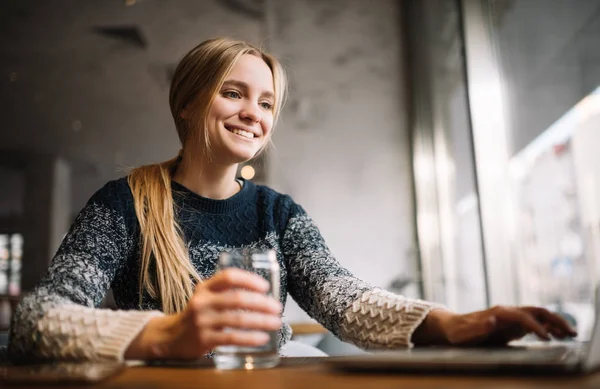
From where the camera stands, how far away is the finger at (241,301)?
1.82 feet

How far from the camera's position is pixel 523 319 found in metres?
0.70

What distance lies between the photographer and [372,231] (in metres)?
3.49

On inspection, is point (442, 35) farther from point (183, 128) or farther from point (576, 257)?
point (183, 128)

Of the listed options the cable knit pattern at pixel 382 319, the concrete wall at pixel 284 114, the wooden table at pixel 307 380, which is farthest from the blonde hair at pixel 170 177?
the concrete wall at pixel 284 114

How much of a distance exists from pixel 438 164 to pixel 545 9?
4.60 feet

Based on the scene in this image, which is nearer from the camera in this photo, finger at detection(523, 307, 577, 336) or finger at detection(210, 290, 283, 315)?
finger at detection(210, 290, 283, 315)

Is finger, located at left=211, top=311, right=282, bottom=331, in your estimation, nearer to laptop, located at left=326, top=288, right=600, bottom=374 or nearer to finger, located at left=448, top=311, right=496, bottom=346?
laptop, located at left=326, top=288, right=600, bottom=374

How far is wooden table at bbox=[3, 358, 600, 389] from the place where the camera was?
431mm

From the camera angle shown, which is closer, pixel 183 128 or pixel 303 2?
pixel 183 128

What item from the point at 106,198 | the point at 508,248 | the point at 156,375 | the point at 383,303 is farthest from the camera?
the point at 508,248

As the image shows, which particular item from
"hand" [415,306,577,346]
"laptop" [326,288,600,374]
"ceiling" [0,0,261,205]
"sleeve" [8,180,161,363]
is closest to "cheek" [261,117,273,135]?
"sleeve" [8,180,161,363]

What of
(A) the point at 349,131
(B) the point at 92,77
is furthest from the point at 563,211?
(B) the point at 92,77

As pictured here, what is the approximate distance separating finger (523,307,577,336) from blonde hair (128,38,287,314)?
2.01 feet

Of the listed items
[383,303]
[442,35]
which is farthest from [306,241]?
[442,35]
